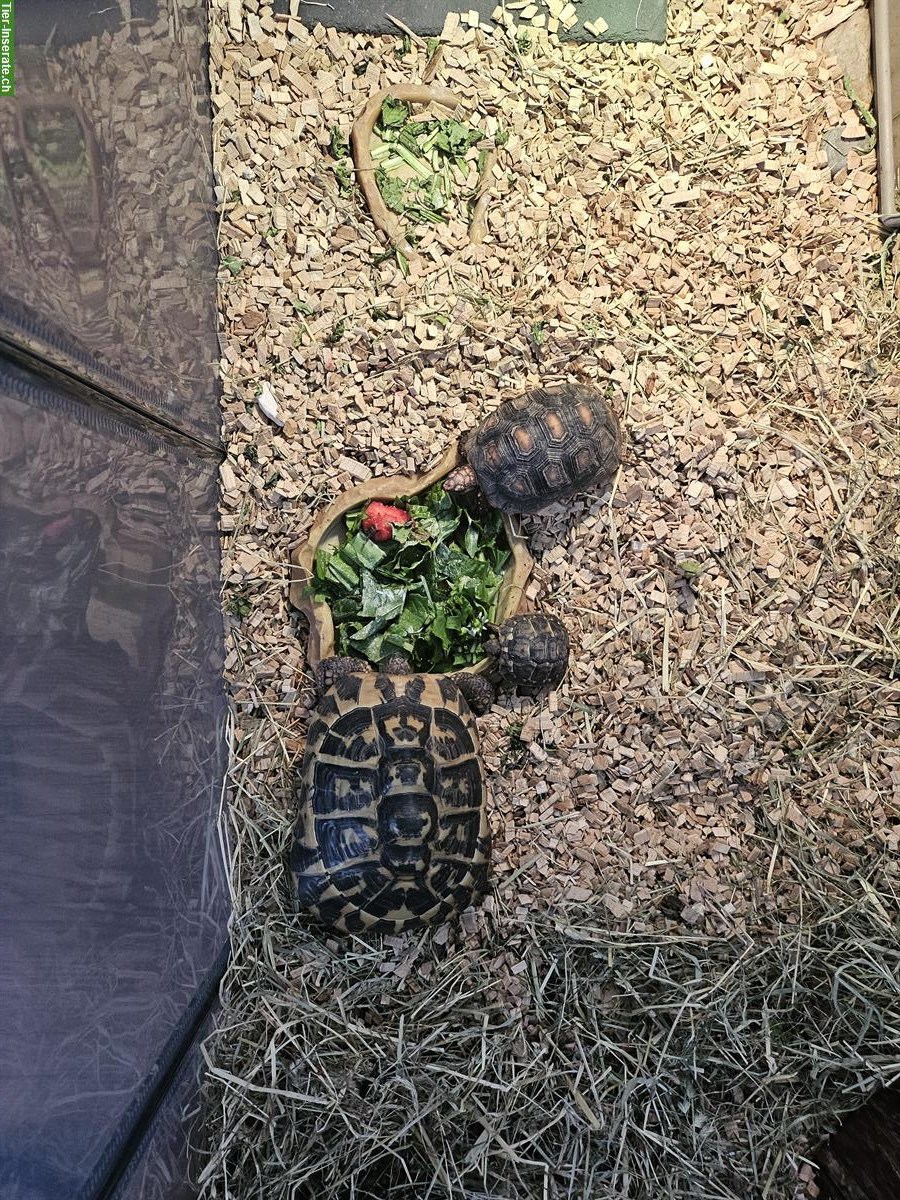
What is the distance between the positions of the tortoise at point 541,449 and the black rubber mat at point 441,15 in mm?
1309

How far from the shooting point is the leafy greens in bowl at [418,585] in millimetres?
2580

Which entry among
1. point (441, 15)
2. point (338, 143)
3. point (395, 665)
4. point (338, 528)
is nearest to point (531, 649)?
point (395, 665)

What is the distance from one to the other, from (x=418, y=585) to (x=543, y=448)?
0.60 meters

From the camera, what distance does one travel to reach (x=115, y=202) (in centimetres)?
173

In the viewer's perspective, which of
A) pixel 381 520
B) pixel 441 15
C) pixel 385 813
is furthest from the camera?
pixel 441 15

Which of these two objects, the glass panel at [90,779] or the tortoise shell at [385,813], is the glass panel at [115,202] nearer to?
the glass panel at [90,779]

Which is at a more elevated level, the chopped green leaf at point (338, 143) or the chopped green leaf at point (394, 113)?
the chopped green leaf at point (394, 113)

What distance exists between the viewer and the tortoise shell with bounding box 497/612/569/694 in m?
2.43

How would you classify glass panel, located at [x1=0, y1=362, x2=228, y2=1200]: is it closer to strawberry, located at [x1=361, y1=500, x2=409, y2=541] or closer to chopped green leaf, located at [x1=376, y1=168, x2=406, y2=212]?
strawberry, located at [x1=361, y1=500, x2=409, y2=541]

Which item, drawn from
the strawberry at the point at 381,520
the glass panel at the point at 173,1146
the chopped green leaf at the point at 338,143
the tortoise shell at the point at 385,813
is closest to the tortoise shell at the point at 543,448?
the strawberry at the point at 381,520

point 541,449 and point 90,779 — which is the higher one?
point 541,449

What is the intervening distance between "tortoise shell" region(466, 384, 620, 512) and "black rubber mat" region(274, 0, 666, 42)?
4.33ft

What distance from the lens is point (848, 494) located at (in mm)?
2664

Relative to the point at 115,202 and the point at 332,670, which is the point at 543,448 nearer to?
the point at 332,670
